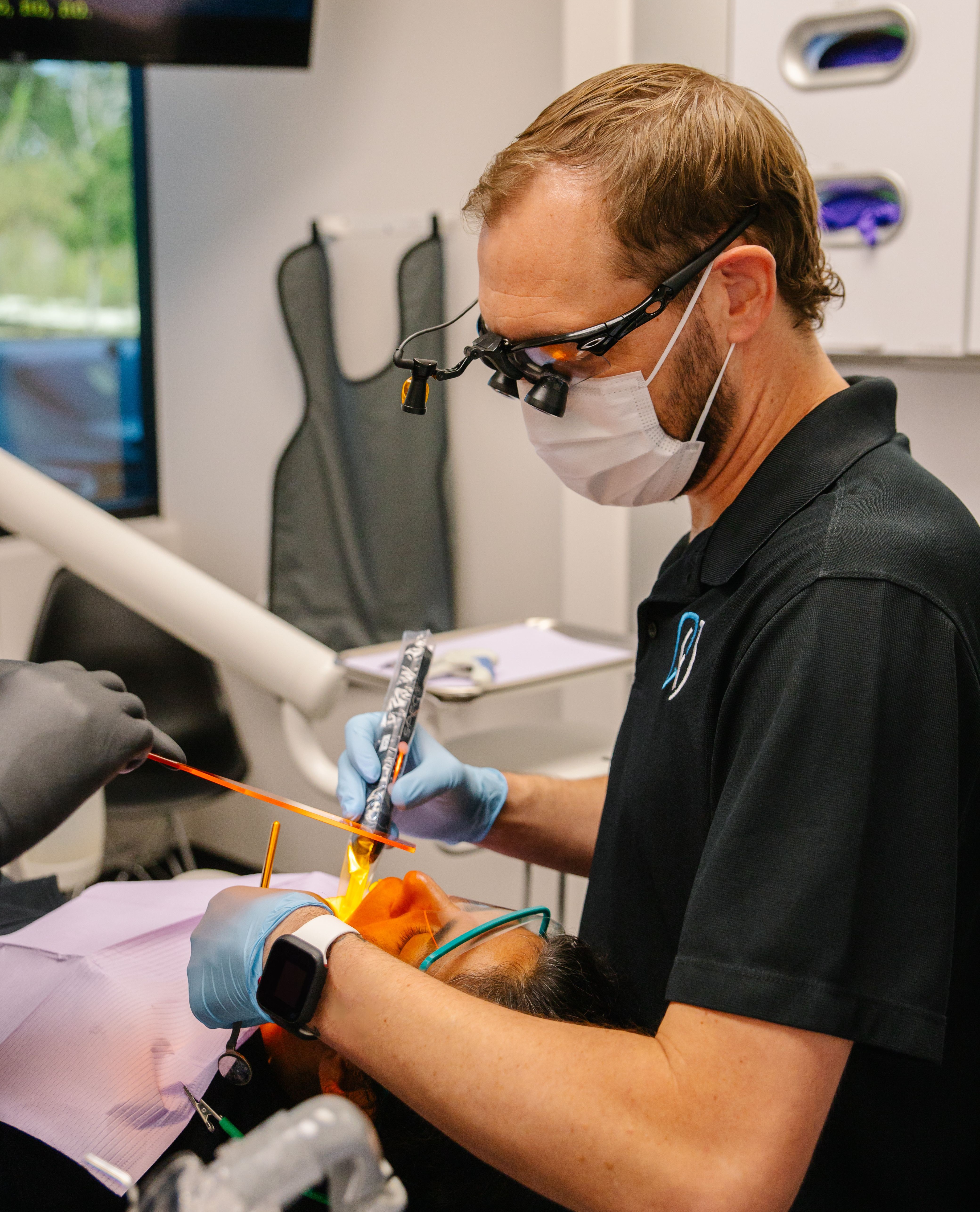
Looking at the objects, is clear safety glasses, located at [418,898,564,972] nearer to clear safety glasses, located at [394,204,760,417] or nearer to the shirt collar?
the shirt collar

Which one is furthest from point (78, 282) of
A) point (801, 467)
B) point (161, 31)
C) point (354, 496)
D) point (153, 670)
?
point (801, 467)

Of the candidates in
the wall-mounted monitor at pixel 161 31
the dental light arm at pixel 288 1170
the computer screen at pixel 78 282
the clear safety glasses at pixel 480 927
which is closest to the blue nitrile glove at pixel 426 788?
the clear safety glasses at pixel 480 927

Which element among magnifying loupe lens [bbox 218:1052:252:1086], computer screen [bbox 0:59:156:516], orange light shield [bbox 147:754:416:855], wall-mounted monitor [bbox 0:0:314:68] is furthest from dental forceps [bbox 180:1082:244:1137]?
computer screen [bbox 0:59:156:516]

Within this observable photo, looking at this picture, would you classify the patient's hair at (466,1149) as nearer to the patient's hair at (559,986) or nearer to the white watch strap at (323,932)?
the patient's hair at (559,986)

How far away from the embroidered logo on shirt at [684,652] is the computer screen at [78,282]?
2.98 metres

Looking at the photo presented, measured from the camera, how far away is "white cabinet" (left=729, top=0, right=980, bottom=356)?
183 cm

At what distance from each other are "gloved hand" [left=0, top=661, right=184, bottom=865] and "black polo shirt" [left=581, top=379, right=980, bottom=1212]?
1.64 feet

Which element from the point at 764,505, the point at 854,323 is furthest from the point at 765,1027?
the point at 854,323

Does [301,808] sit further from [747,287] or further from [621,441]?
[747,287]

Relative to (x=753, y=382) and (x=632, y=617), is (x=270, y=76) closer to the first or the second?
(x=632, y=617)

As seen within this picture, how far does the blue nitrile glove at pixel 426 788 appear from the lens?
4.32 feet

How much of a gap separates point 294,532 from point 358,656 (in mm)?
1061

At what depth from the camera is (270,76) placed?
340cm

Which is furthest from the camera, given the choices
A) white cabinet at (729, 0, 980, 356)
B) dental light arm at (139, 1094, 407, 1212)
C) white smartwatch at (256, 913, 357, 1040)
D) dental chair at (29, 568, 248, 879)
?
dental chair at (29, 568, 248, 879)
